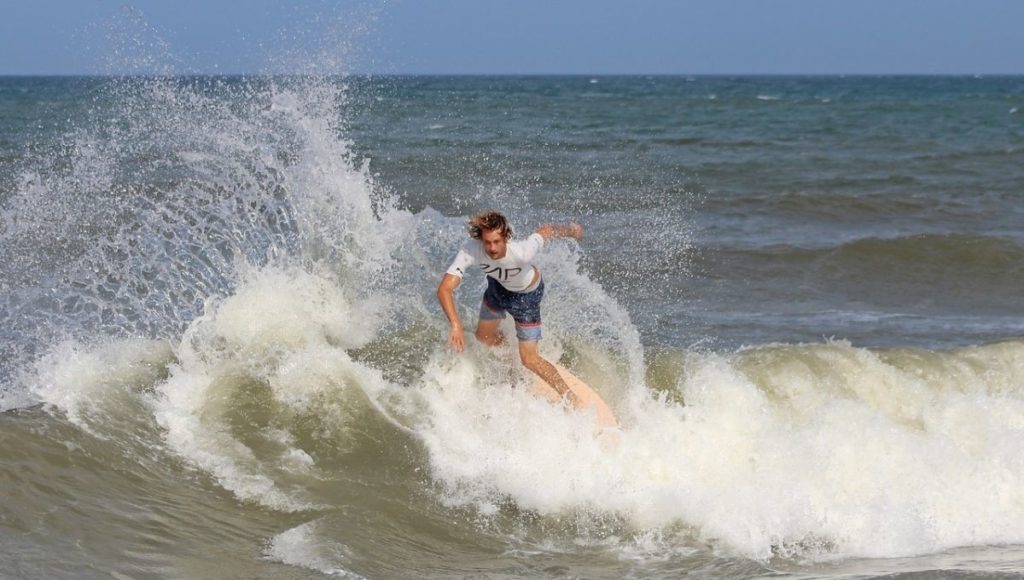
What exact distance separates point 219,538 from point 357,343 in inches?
110

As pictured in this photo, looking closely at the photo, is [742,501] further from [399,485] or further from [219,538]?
[219,538]

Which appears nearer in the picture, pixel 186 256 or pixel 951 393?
pixel 951 393

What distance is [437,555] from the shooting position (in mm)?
6066

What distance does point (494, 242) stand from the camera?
693 centimetres

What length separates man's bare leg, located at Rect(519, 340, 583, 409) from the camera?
24.7 ft

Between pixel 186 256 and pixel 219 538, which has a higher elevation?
pixel 186 256

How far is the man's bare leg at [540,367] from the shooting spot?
24.7 feet

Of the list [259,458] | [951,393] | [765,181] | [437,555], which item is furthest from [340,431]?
[765,181]

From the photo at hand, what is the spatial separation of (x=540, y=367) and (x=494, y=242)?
105 cm

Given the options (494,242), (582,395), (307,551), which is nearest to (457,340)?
(494,242)

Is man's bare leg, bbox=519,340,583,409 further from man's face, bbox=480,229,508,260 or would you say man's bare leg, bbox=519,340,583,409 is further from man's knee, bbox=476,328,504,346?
man's face, bbox=480,229,508,260

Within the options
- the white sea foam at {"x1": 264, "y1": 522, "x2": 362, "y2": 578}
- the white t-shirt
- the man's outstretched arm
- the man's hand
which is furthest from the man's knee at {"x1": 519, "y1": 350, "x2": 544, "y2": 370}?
the white sea foam at {"x1": 264, "y1": 522, "x2": 362, "y2": 578}

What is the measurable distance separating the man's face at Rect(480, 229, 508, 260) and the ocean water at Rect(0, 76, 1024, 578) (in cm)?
105

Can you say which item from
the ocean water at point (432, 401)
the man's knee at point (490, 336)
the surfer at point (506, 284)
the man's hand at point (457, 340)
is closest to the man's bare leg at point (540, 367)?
the surfer at point (506, 284)
